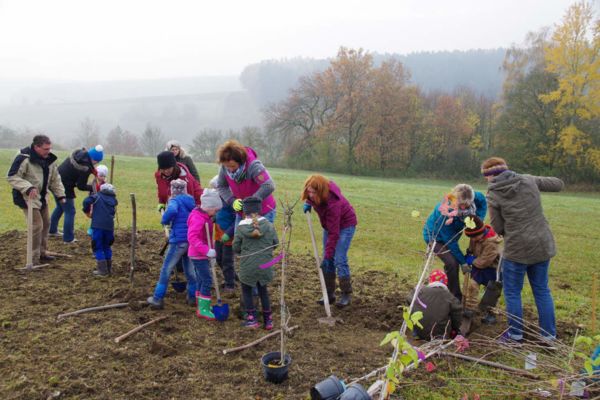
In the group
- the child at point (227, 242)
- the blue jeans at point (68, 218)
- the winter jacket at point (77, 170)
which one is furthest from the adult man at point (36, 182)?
the child at point (227, 242)

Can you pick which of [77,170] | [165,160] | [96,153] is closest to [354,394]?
[165,160]

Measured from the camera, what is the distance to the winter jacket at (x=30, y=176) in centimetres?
671

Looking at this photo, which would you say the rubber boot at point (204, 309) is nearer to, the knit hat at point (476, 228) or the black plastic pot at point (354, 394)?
the black plastic pot at point (354, 394)

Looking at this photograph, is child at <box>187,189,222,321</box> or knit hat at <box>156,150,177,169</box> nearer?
child at <box>187,189,222,321</box>

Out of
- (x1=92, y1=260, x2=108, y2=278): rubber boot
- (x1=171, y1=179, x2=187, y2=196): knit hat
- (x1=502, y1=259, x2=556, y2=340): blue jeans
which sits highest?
(x1=171, y1=179, x2=187, y2=196): knit hat

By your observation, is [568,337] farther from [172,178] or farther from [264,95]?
[264,95]

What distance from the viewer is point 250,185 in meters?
5.55

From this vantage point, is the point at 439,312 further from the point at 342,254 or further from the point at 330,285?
the point at 330,285

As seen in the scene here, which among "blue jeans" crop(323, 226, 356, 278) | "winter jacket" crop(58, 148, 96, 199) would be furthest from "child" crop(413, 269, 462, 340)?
"winter jacket" crop(58, 148, 96, 199)

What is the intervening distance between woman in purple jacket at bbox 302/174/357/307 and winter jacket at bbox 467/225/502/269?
1.59 m

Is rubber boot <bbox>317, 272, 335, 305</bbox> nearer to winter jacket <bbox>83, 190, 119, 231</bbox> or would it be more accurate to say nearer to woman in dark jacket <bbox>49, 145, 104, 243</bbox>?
winter jacket <bbox>83, 190, 119, 231</bbox>

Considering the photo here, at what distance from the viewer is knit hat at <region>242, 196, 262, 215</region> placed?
4840 mm

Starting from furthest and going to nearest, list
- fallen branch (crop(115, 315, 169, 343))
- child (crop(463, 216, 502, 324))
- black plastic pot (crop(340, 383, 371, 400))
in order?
child (crop(463, 216, 502, 324)), fallen branch (crop(115, 315, 169, 343)), black plastic pot (crop(340, 383, 371, 400))

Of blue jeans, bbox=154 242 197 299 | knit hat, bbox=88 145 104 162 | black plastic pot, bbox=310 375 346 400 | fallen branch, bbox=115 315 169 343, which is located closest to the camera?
black plastic pot, bbox=310 375 346 400
